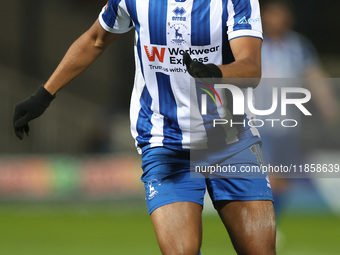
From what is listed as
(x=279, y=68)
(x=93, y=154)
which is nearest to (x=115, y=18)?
(x=279, y=68)

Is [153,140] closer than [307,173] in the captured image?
Yes

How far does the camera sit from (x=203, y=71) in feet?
11.4

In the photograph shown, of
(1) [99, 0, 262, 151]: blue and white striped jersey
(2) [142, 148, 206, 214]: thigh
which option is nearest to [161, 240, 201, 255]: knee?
(2) [142, 148, 206, 214]: thigh

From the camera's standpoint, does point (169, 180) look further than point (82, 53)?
No

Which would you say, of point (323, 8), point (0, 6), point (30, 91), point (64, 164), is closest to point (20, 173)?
point (64, 164)

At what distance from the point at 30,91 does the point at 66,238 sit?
7356mm

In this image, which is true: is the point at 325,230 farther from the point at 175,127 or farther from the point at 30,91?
the point at 30,91

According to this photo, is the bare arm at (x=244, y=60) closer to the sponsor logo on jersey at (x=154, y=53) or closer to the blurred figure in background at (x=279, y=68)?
the sponsor logo on jersey at (x=154, y=53)

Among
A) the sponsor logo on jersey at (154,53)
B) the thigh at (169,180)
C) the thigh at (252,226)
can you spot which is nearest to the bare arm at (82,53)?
the sponsor logo on jersey at (154,53)

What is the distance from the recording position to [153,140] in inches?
169

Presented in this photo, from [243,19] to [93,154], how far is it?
29.1 ft

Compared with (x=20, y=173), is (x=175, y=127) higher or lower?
higher

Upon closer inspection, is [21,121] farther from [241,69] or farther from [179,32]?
[241,69]

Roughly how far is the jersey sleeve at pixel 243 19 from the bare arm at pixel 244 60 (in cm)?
3
